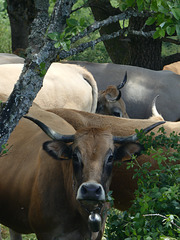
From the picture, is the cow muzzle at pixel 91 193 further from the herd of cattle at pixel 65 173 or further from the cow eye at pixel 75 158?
the cow eye at pixel 75 158

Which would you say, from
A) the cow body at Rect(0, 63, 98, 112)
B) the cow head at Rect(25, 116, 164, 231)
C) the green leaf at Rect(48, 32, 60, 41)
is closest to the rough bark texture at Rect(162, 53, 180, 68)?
the cow body at Rect(0, 63, 98, 112)

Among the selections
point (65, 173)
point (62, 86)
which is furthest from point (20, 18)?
point (65, 173)

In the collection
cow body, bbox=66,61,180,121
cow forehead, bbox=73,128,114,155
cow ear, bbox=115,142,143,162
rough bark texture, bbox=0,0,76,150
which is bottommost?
cow body, bbox=66,61,180,121

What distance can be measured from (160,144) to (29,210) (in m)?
1.47

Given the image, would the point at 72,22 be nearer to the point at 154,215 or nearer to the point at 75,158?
the point at 75,158

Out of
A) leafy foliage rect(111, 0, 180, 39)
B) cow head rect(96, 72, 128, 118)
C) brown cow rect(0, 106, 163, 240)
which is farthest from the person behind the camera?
cow head rect(96, 72, 128, 118)

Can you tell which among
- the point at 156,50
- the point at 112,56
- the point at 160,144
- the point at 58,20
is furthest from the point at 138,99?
the point at 58,20

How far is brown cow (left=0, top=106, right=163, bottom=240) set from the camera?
4395 mm

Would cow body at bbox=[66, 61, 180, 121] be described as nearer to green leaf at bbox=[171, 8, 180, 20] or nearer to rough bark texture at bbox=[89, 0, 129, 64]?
rough bark texture at bbox=[89, 0, 129, 64]

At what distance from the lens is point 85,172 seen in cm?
434

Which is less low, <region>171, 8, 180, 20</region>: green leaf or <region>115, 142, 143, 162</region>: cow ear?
<region>171, 8, 180, 20</region>: green leaf

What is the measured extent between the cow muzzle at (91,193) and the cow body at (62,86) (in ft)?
12.4

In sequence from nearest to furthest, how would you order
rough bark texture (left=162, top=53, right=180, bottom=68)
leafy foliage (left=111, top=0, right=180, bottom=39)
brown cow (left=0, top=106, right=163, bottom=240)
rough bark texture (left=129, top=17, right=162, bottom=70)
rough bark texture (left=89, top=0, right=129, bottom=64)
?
1. leafy foliage (left=111, top=0, right=180, bottom=39)
2. brown cow (left=0, top=106, right=163, bottom=240)
3. rough bark texture (left=129, top=17, right=162, bottom=70)
4. rough bark texture (left=89, top=0, right=129, bottom=64)
5. rough bark texture (left=162, top=53, right=180, bottom=68)

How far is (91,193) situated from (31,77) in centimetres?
111
